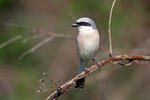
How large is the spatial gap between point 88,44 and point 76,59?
316 cm

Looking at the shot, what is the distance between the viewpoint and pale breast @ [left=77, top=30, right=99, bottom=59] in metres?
4.54

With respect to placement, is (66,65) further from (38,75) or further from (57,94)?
(57,94)

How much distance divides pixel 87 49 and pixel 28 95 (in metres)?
2.90

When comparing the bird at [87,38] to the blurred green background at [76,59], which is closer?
the bird at [87,38]

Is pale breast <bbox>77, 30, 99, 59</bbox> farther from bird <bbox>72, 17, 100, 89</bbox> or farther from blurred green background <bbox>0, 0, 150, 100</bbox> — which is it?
blurred green background <bbox>0, 0, 150, 100</bbox>

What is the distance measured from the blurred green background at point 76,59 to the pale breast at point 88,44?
3.50 ft

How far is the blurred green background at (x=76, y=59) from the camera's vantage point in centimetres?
655

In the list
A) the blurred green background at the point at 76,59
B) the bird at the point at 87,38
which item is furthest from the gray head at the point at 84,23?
the blurred green background at the point at 76,59

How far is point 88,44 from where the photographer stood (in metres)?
4.57

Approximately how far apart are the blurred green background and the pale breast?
1066mm

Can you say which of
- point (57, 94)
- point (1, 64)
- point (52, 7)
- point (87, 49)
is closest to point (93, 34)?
point (87, 49)

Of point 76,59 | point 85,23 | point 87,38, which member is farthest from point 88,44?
point 76,59

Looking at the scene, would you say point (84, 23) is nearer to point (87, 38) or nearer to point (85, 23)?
point (85, 23)

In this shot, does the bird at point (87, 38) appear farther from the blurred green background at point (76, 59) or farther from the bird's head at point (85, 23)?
the blurred green background at point (76, 59)
